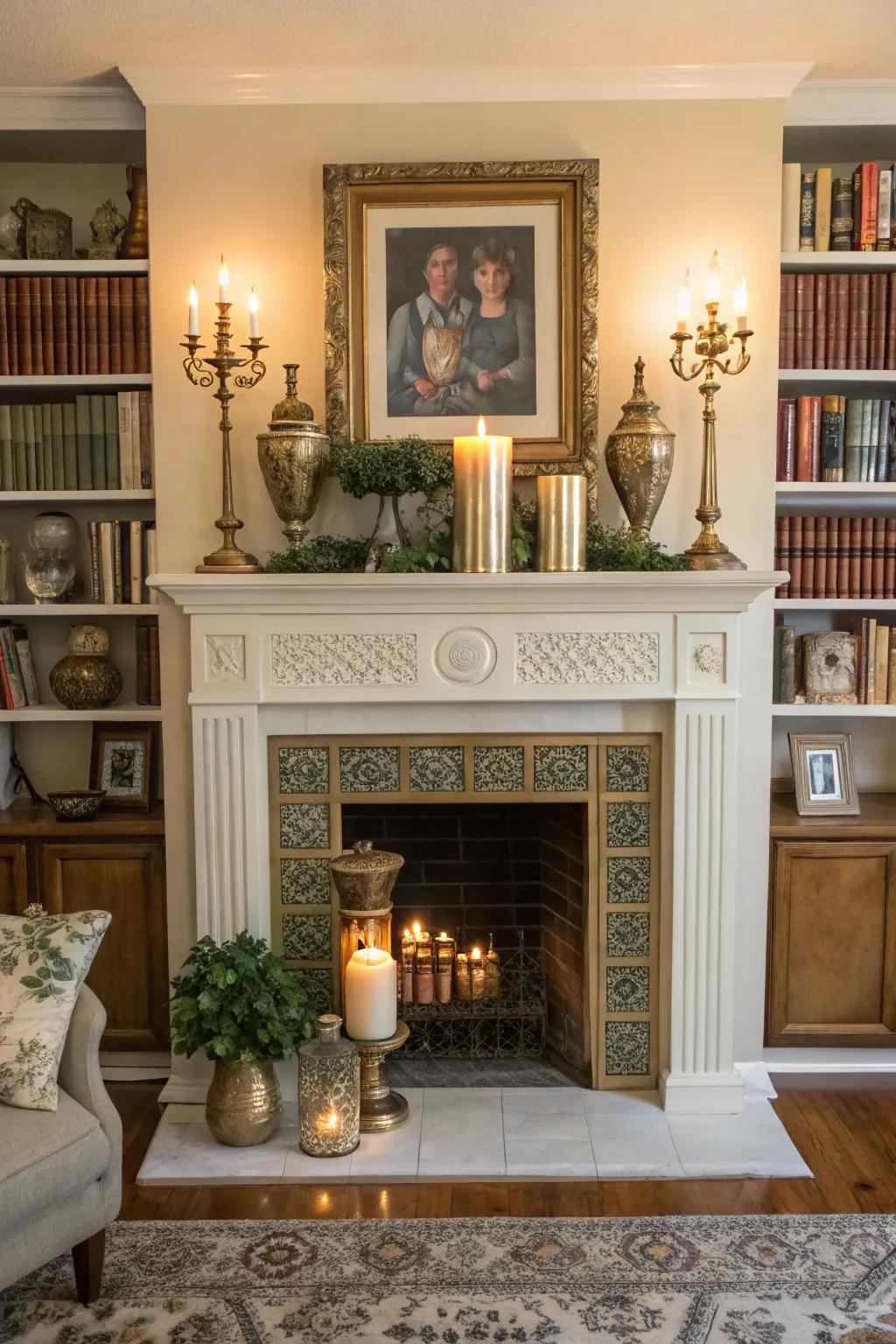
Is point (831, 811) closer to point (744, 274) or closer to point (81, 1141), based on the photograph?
point (744, 274)

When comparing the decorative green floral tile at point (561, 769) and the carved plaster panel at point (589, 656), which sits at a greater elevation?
the carved plaster panel at point (589, 656)

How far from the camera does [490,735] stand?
3271 mm

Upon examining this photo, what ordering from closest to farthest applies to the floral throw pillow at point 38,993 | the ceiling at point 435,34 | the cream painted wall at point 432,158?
1. the floral throw pillow at point 38,993
2. the ceiling at point 435,34
3. the cream painted wall at point 432,158

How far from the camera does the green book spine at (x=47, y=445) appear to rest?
137 inches

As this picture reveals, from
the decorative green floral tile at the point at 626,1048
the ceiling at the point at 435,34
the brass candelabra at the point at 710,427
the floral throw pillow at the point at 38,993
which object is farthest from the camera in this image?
the decorative green floral tile at the point at 626,1048

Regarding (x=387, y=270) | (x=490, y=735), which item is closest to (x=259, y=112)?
(x=387, y=270)

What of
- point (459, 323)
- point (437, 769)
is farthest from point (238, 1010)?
point (459, 323)

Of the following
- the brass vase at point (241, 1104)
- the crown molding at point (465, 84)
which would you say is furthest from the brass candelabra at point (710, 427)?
the brass vase at point (241, 1104)

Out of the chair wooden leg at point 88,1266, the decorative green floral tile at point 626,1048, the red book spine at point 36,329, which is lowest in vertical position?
the chair wooden leg at point 88,1266

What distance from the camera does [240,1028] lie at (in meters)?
3.01

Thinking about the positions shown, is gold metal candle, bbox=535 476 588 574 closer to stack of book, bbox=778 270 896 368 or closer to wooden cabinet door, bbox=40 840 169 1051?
stack of book, bbox=778 270 896 368

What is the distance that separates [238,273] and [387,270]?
413 mm

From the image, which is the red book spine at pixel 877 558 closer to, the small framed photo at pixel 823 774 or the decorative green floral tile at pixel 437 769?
the small framed photo at pixel 823 774

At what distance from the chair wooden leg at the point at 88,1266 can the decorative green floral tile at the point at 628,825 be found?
1607 mm
